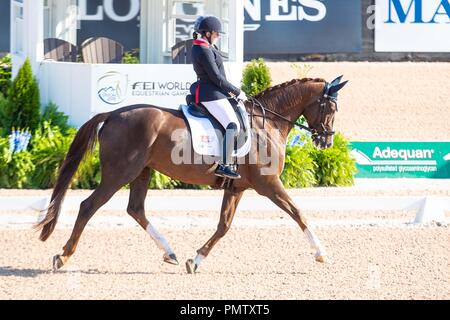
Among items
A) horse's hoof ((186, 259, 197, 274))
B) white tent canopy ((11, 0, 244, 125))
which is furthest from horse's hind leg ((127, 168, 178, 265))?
white tent canopy ((11, 0, 244, 125))

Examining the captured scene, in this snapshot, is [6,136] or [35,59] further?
[35,59]

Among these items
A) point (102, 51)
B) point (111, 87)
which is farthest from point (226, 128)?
point (102, 51)

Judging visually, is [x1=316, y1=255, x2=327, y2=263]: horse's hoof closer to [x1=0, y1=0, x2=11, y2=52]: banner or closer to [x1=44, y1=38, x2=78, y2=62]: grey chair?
[x1=44, y1=38, x2=78, y2=62]: grey chair

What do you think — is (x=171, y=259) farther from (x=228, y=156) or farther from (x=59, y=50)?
(x=59, y=50)

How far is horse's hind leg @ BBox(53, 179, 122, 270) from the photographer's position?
31.6 ft

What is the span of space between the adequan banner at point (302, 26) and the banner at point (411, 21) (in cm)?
49

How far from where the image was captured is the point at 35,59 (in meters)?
16.5

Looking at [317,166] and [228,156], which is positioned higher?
[228,156]

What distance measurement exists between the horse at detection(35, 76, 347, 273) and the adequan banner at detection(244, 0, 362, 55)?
1167cm

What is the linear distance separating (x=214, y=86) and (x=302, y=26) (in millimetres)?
12587

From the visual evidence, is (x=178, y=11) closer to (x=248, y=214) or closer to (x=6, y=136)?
(x=6, y=136)

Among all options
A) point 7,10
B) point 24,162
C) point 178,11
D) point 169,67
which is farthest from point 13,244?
point 7,10

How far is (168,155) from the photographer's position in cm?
991

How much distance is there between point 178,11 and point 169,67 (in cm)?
291
